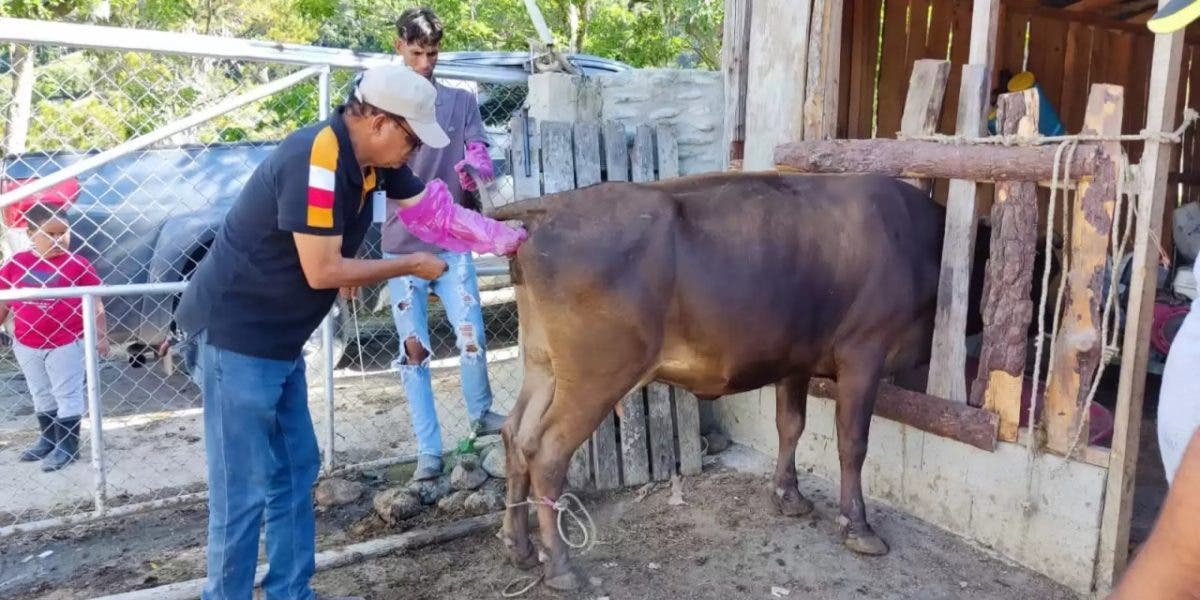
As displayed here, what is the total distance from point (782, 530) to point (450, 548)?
1597mm

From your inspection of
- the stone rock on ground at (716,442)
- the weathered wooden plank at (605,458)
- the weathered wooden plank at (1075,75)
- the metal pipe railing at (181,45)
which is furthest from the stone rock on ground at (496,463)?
the weathered wooden plank at (1075,75)

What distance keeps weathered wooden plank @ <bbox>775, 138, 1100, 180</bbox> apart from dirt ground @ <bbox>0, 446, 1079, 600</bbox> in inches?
67.5

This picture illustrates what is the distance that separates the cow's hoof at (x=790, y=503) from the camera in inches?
176

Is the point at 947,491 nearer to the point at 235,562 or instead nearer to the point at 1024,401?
the point at 1024,401

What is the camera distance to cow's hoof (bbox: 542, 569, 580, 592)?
382cm

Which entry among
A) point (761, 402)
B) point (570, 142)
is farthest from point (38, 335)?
point (761, 402)

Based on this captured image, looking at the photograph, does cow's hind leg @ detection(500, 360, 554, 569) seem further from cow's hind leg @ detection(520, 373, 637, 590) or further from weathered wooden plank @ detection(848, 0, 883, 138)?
weathered wooden plank @ detection(848, 0, 883, 138)

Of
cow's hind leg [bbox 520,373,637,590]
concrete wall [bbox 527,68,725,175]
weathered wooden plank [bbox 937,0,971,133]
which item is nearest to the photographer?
cow's hind leg [bbox 520,373,637,590]

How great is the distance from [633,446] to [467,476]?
922 mm

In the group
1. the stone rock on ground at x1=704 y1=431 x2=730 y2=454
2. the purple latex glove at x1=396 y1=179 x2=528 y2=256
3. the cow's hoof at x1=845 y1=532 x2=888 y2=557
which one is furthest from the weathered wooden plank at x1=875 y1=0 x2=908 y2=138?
the purple latex glove at x1=396 y1=179 x2=528 y2=256

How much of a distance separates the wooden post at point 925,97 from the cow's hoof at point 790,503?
1.89m

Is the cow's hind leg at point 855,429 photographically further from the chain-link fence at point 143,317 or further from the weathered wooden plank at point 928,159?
the chain-link fence at point 143,317

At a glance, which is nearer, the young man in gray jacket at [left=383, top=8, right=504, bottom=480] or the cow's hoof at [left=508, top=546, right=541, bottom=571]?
the cow's hoof at [left=508, top=546, right=541, bottom=571]

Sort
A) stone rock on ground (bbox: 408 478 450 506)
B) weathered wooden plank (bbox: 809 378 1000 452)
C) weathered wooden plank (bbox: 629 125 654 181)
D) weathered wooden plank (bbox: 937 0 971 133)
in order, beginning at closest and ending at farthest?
weathered wooden plank (bbox: 809 378 1000 452)
stone rock on ground (bbox: 408 478 450 506)
weathered wooden plank (bbox: 629 125 654 181)
weathered wooden plank (bbox: 937 0 971 133)
